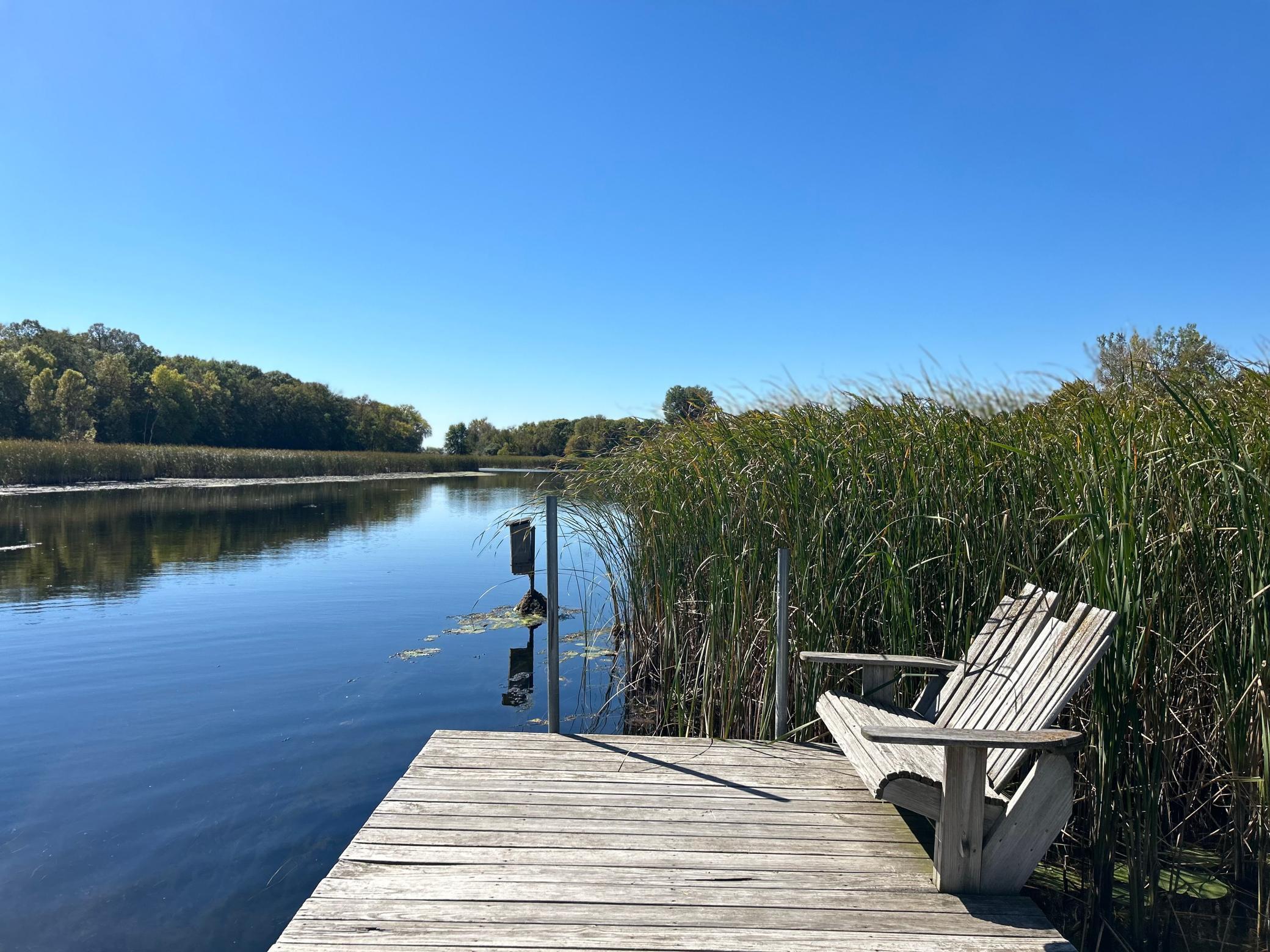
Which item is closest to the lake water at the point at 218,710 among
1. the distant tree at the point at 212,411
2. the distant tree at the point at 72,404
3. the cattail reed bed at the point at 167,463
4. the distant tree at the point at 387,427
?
the cattail reed bed at the point at 167,463

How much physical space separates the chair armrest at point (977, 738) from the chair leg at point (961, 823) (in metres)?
0.07

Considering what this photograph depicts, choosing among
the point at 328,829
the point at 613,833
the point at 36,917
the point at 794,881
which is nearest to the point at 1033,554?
the point at 794,881

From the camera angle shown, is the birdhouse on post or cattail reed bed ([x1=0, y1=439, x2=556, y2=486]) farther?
cattail reed bed ([x1=0, y1=439, x2=556, y2=486])

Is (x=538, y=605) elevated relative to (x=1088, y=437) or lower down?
lower down

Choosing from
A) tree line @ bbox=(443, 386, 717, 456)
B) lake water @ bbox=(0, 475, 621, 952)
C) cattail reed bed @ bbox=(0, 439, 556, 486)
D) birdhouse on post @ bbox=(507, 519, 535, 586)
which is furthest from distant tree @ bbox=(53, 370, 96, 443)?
birdhouse on post @ bbox=(507, 519, 535, 586)

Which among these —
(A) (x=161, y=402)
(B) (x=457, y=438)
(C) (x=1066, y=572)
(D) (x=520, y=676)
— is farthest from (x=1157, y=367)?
(B) (x=457, y=438)

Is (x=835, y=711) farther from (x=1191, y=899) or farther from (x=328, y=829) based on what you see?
(x=328, y=829)

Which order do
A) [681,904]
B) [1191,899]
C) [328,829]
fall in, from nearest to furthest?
1. [681,904]
2. [1191,899]
3. [328,829]

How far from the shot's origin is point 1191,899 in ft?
9.18

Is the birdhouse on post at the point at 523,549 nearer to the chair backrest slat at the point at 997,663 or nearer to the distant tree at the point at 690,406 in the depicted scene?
the distant tree at the point at 690,406

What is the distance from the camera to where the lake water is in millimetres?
3303

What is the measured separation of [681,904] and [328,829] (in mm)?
2445

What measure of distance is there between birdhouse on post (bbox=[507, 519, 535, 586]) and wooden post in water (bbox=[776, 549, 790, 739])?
4546mm

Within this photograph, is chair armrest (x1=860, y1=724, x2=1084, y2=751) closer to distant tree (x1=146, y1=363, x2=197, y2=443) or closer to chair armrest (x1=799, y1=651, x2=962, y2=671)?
chair armrest (x1=799, y1=651, x2=962, y2=671)
